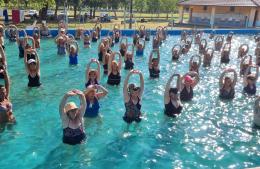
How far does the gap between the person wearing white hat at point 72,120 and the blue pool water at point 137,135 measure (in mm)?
344

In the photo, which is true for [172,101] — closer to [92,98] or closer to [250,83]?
[92,98]

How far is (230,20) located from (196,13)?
21.2 feet

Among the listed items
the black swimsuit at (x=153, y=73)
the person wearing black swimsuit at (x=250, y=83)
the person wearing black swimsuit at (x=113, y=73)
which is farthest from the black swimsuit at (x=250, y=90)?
the person wearing black swimsuit at (x=113, y=73)

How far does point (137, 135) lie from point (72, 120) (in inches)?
91.7

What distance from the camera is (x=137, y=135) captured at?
31.9 ft

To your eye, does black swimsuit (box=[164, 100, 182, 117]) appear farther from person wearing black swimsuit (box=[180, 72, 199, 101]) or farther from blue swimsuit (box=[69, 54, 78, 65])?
blue swimsuit (box=[69, 54, 78, 65])

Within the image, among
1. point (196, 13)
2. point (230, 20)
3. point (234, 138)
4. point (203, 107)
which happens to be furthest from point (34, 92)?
point (196, 13)

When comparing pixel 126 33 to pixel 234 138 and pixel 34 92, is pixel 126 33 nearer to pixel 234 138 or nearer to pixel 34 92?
pixel 34 92

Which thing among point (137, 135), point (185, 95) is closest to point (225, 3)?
point (185, 95)

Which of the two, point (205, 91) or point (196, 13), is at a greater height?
point (196, 13)

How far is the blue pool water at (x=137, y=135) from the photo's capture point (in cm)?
832

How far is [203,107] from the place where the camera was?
12.2 meters

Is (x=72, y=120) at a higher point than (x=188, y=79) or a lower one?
lower

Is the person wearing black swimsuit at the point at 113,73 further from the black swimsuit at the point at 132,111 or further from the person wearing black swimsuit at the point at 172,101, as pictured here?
the black swimsuit at the point at 132,111
